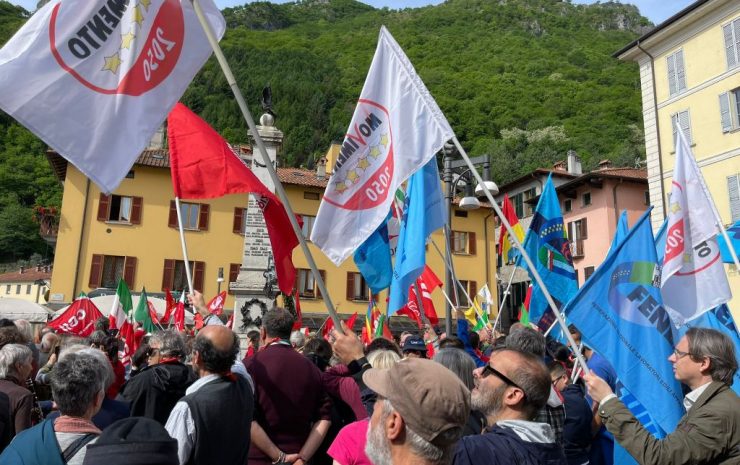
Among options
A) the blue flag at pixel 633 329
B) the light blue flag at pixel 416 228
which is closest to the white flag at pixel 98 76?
the light blue flag at pixel 416 228

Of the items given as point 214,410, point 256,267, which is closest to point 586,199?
point 256,267

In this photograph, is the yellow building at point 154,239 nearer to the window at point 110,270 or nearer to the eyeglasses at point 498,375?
A: the window at point 110,270

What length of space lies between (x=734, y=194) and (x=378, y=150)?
2107 cm

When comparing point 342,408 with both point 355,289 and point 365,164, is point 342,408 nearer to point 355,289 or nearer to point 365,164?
point 365,164

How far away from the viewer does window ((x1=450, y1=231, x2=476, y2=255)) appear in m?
37.5

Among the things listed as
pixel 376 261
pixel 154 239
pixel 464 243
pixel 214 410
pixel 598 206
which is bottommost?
pixel 214 410

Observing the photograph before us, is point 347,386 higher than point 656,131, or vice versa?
point 656,131

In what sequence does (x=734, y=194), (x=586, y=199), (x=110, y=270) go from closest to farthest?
(x=734, y=194) → (x=110, y=270) → (x=586, y=199)

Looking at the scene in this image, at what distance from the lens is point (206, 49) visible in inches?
197

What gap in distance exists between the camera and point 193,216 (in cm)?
3341

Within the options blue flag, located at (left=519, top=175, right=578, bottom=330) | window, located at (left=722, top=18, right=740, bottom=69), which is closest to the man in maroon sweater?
blue flag, located at (left=519, top=175, right=578, bottom=330)

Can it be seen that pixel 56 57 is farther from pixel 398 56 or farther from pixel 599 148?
pixel 599 148

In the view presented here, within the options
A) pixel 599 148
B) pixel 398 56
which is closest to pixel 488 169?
pixel 398 56

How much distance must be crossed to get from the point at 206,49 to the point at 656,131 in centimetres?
2488
